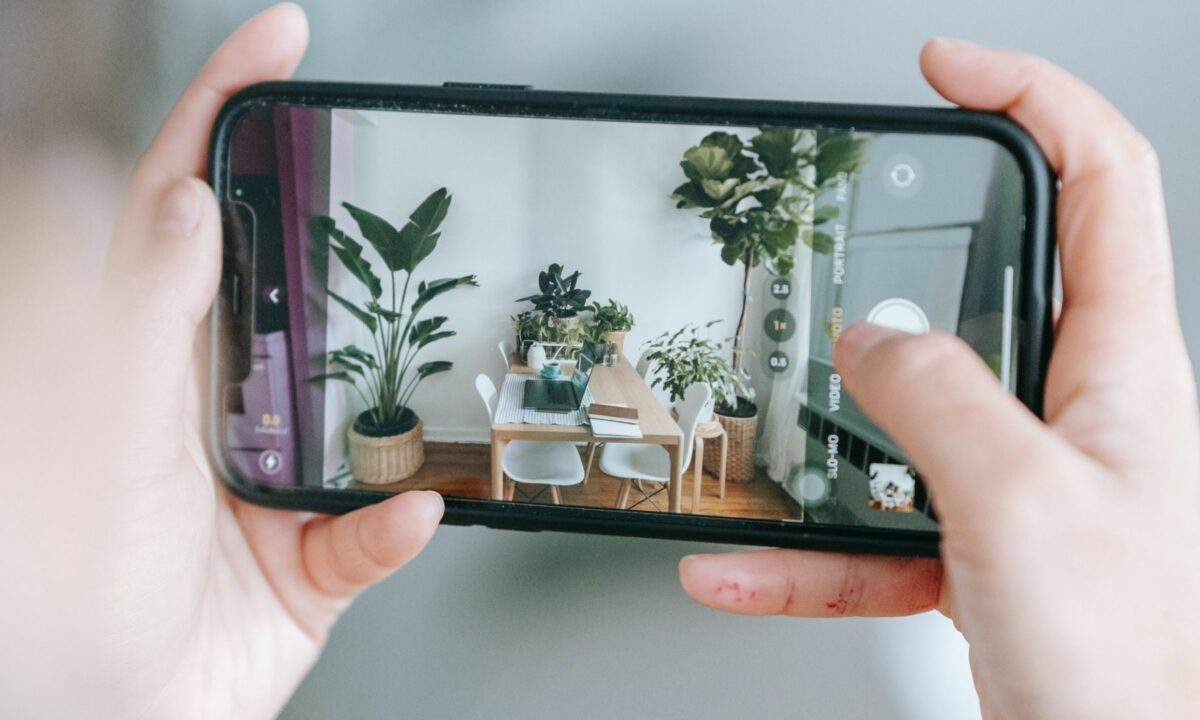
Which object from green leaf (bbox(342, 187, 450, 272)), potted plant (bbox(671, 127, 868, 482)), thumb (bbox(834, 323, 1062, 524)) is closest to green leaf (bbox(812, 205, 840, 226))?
potted plant (bbox(671, 127, 868, 482))

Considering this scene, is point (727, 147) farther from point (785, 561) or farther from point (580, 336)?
point (785, 561)

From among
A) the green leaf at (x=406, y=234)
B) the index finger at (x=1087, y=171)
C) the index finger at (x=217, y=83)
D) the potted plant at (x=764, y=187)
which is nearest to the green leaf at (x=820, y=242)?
the potted plant at (x=764, y=187)

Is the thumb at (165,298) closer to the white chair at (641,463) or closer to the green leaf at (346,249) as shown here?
the green leaf at (346,249)

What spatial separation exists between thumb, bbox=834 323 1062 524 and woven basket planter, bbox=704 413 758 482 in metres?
0.10

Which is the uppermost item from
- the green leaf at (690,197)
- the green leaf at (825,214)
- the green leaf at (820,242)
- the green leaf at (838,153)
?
the green leaf at (838,153)

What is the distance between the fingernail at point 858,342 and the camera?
30 centimetres

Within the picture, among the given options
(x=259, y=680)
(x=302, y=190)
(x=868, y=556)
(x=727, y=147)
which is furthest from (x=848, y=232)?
(x=259, y=680)

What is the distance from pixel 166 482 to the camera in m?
0.33

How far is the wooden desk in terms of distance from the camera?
0.37m

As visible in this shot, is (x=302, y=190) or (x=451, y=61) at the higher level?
(x=451, y=61)

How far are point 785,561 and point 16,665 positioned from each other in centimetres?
44

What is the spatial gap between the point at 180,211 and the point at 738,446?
1.13 ft

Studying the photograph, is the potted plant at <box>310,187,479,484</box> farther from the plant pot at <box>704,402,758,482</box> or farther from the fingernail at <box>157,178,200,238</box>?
the plant pot at <box>704,402,758,482</box>

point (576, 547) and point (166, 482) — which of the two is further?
point (576, 547)
